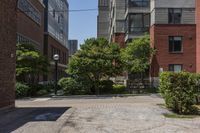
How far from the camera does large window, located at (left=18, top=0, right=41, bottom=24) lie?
54869 millimetres

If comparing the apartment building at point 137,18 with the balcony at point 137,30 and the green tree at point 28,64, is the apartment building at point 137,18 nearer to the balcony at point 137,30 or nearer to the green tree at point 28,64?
the balcony at point 137,30

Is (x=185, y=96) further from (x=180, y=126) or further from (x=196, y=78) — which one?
(x=180, y=126)

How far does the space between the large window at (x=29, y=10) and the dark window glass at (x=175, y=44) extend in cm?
1787

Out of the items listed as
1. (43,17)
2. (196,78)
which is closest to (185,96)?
(196,78)

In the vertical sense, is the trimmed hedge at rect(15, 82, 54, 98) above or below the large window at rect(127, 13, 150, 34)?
below

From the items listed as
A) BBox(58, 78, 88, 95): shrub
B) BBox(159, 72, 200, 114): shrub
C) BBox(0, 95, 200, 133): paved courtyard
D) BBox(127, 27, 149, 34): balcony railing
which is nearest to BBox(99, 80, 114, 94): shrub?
BBox(58, 78, 88, 95): shrub

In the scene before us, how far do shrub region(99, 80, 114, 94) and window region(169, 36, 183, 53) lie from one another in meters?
10.8

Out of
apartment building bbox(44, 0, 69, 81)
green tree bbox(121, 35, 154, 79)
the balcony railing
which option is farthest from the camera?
apartment building bbox(44, 0, 69, 81)

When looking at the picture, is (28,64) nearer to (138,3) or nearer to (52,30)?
(138,3)

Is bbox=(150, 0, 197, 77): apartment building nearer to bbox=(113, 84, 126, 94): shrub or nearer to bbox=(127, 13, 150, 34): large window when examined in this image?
bbox=(127, 13, 150, 34): large window

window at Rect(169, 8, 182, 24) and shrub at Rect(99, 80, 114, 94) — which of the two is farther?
window at Rect(169, 8, 182, 24)

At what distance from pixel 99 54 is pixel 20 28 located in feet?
54.0

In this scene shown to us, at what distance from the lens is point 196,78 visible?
65.1 ft

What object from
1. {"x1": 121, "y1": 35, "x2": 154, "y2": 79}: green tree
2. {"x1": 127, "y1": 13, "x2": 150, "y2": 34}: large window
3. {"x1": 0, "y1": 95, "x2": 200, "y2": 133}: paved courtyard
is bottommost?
{"x1": 0, "y1": 95, "x2": 200, "y2": 133}: paved courtyard
